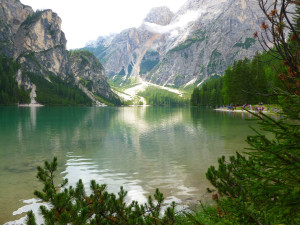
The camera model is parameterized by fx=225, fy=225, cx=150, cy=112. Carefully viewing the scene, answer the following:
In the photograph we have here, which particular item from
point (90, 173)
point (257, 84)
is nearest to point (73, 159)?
point (90, 173)

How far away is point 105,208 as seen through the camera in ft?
19.9

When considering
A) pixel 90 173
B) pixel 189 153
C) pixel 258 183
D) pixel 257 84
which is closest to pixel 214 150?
pixel 189 153

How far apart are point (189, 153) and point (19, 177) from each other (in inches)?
594

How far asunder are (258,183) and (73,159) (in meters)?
20.5

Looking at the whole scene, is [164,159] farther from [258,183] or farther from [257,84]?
[257,84]

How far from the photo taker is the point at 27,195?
1205cm

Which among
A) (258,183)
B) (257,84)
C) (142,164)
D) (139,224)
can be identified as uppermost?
(257,84)

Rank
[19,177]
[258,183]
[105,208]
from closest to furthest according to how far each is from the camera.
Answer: [258,183] < [105,208] < [19,177]

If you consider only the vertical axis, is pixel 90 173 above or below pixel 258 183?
below

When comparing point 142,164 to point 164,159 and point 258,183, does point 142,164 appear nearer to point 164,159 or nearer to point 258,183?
point 164,159

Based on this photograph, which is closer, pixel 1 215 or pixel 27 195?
pixel 1 215

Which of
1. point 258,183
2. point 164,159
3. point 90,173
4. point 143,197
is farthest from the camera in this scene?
point 164,159

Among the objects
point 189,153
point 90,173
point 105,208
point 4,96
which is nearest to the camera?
point 105,208

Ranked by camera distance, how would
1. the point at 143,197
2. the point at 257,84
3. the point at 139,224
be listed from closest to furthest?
the point at 139,224 < the point at 143,197 < the point at 257,84
